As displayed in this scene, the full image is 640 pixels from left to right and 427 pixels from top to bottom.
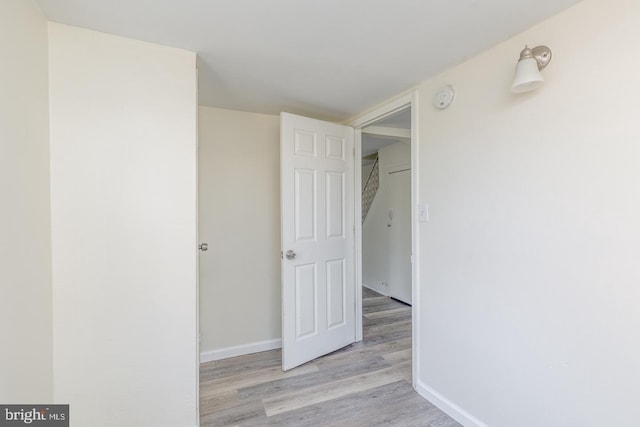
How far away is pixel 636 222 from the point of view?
1.09 m

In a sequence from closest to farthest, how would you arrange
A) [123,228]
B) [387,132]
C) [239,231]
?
[123,228] < [239,231] < [387,132]

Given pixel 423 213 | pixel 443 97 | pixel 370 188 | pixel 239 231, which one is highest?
pixel 443 97

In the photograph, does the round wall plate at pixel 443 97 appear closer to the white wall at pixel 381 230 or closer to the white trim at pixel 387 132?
the white trim at pixel 387 132

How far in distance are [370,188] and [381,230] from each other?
3.21 ft

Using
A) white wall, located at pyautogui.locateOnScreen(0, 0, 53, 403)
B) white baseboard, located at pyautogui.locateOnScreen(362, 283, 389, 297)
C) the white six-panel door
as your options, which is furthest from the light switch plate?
white baseboard, located at pyautogui.locateOnScreen(362, 283, 389, 297)

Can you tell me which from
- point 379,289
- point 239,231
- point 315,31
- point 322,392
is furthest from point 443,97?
point 379,289

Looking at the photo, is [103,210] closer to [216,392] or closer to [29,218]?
[29,218]

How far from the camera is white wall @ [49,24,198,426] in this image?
1397 mm

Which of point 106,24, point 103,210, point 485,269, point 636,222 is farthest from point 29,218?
point 636,222

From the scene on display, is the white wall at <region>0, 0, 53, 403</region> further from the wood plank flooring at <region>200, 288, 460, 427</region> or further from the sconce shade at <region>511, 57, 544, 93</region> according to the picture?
the sconce shade at <region>511, 57, 544, 93</region>

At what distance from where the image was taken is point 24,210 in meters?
1.16

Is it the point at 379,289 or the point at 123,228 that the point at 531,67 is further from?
the point at 379,289

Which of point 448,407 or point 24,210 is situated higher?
point 24,210

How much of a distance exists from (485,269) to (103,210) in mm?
2031
